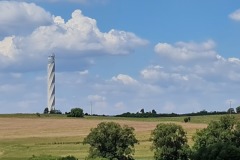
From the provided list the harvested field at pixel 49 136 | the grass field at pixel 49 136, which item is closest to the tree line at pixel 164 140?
the grass field at pixel 49 136

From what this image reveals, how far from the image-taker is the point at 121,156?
10900 cm

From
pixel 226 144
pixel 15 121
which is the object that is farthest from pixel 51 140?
pixel 226 144

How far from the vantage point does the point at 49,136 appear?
147 metres

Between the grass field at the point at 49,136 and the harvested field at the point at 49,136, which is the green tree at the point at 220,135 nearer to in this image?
the grass field at the point at 49,136

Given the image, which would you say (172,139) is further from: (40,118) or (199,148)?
(40,118)

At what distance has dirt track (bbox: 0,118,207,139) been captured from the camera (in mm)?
151125

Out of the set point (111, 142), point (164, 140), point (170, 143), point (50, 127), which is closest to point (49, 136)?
point (50, 127)

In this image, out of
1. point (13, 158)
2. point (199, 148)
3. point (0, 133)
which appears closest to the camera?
point (199, 148)

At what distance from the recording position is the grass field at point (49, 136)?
12256 centimetres

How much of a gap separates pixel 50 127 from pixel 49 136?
44.6ft

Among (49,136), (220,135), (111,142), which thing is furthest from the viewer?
(49,136)

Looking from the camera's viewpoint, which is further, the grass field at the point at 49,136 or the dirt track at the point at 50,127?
the dirt track at the point at 50,127

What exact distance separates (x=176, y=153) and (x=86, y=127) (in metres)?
54.0

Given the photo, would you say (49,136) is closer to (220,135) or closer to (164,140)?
(164,140)
